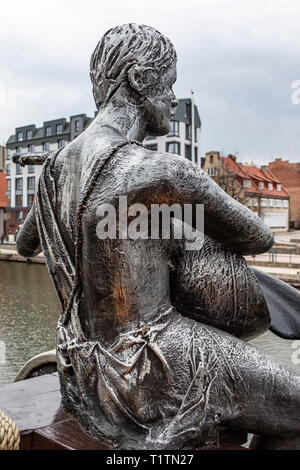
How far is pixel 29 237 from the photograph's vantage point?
2.29 m

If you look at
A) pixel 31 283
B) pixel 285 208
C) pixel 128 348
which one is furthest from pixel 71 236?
pixel 285 208

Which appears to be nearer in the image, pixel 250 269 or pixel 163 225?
pixel 163 225

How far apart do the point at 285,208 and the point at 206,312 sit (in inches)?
2041

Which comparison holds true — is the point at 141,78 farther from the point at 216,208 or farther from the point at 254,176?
the point at 254,176

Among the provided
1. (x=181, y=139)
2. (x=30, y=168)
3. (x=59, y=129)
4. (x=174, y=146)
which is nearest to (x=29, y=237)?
(x=174, y=146)

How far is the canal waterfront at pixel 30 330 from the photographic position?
7184 mm

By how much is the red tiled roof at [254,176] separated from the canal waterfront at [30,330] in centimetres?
3244

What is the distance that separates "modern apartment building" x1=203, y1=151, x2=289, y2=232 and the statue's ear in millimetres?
37836

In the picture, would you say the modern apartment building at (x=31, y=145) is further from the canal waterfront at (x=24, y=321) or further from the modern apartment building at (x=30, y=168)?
the canal waterfront at (x=24, y=321)

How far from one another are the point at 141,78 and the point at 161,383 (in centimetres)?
112

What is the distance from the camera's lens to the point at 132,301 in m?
1.67

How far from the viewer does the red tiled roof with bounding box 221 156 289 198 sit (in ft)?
151

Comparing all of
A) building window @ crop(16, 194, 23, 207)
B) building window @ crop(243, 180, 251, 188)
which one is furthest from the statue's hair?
building window @ crop(16, 194, 23, 207)
